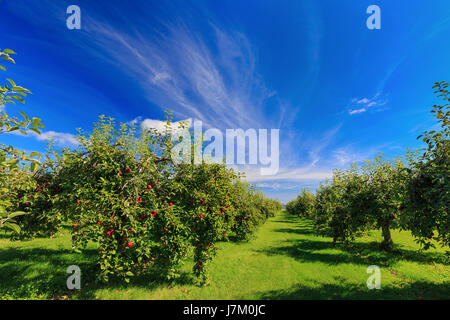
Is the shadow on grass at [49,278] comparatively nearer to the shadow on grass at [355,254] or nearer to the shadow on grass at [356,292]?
the shadow on grass at [356,292]

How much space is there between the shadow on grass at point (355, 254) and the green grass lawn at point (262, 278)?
7 cm

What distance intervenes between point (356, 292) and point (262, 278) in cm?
451

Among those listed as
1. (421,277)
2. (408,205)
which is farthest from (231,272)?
(421,277)

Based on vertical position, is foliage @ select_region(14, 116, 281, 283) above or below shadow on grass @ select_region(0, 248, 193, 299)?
above

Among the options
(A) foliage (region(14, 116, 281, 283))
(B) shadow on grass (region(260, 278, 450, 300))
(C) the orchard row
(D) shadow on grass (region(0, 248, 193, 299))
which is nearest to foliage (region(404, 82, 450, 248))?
(C) the orchard row

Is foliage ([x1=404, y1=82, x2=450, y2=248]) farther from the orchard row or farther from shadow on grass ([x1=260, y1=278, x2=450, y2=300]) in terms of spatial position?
shadow on grass ([x1=260, y1=278, x2=450, y2=300])

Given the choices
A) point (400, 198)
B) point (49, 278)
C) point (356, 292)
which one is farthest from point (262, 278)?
point (49, 278)

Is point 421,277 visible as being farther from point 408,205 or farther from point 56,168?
point 56,168

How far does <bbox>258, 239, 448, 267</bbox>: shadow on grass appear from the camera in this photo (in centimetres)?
1289

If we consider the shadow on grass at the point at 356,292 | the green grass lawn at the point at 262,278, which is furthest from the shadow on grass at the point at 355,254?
the shadow on grass at the point at 356,292

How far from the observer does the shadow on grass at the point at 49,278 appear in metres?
7.66

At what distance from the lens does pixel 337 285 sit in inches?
362

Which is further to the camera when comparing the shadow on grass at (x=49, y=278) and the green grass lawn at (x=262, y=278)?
the green grass lawn at (x=262, y=278)

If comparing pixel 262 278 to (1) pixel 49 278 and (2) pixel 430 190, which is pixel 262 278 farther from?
(1) pixel 49 278
